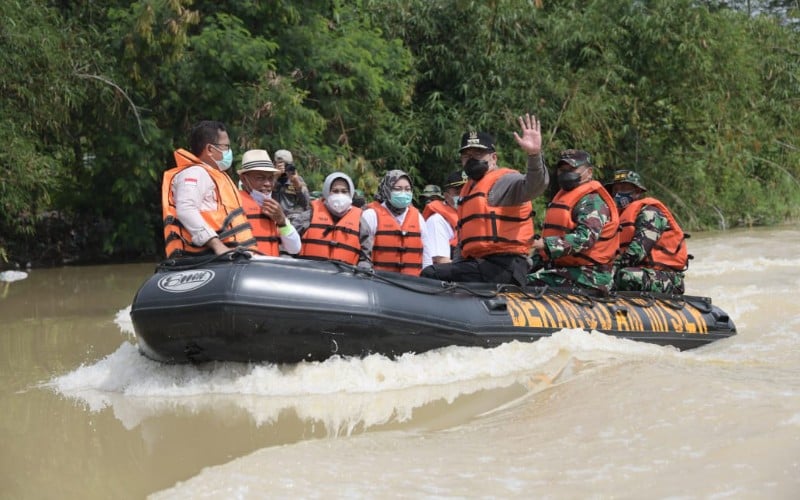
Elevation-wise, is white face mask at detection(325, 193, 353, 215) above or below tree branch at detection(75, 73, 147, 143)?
below

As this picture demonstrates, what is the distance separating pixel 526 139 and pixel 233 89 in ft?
21.9

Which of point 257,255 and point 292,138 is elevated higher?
point 292,138

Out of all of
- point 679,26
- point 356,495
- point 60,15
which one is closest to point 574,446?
point 356,495

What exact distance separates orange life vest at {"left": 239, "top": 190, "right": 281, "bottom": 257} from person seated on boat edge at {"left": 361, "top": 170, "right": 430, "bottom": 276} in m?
0.79

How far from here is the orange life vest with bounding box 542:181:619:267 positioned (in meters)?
A: 6.04

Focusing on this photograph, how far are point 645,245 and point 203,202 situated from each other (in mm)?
3260

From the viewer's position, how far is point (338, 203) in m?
5.91

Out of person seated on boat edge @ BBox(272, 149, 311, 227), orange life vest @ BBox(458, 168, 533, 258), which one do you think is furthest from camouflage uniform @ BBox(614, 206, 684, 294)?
person seated on boat edge @ BBox(272, 149, 311, 227)

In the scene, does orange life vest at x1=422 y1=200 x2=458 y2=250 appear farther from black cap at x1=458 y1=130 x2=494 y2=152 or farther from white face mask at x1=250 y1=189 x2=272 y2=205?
white face mask at x1=250 y1=189 x2=272 y2=205

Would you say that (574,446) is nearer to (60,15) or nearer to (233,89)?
(233,89)

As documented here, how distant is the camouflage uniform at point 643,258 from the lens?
6.67 meters

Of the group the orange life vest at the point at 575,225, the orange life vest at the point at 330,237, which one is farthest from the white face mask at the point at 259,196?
the orange life vest at the point at 575,225

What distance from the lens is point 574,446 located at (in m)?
3.72

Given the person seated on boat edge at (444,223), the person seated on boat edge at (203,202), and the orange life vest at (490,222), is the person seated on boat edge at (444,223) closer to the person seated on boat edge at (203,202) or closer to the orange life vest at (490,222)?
the orange life vest at (490,222)
